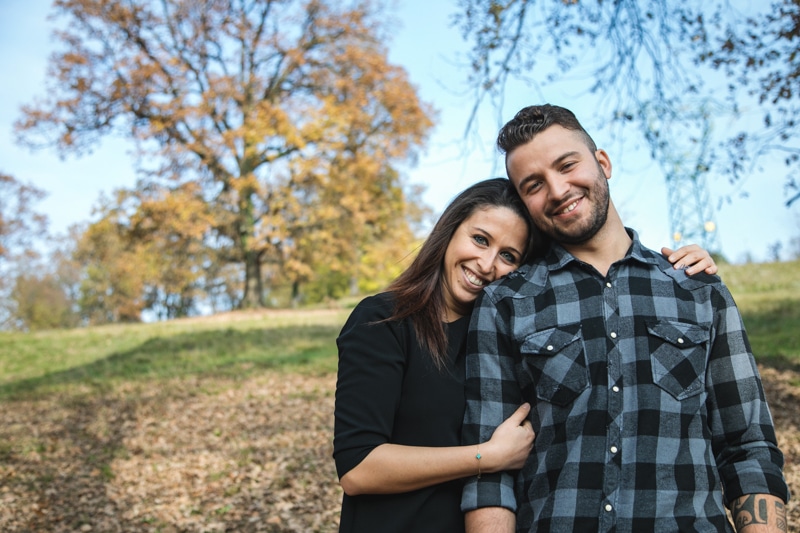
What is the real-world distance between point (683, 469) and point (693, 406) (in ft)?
0.70

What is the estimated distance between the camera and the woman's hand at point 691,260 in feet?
7.95

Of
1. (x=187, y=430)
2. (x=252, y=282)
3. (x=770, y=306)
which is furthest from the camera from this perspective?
(x=252, y=282)

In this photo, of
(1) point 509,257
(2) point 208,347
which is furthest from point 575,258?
(2) point 208,347

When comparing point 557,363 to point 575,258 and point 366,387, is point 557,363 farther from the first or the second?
point 366,387

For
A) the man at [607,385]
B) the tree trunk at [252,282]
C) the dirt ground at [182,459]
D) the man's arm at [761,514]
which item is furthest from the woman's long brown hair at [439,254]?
the tree trunk at [252,282]

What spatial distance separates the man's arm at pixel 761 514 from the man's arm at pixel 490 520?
0.77m

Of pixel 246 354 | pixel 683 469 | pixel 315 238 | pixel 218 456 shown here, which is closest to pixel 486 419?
pixel 683 469

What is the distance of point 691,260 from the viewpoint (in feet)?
8.09

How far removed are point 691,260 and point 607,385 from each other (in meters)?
0.61

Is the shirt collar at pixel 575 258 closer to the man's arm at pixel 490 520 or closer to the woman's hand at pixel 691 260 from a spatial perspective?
the woman's hand at pixel 691 260

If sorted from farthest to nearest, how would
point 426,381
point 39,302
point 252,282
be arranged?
point 39,302 → point 252,282 → point 426,381

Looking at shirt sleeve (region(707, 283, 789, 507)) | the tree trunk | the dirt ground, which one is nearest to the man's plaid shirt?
shirt sleeve (region(707, 283, 789, 507))

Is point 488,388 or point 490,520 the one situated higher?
point 488,388

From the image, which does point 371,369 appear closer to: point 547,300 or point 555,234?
point 547,300
